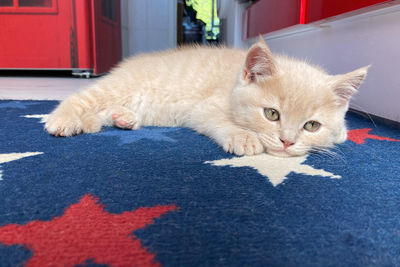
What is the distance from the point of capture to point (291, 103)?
42.1 inches

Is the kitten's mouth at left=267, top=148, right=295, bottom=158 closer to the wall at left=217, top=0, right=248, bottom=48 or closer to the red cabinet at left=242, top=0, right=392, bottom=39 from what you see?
the red cabinet at left=242, top=0, right=392, bottom=39

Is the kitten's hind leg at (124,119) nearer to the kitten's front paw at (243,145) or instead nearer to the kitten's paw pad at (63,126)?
the kitten's paw pad at (63,126)

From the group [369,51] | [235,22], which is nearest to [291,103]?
[369,51]

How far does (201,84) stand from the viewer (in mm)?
1610

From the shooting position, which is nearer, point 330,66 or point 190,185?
point 190,185

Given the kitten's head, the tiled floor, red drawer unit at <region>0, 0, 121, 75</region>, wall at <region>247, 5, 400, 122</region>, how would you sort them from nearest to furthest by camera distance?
1. the kitten's head
2. wall at <region>247, 5, 400, 122</region>
3. the tiled floor
4. red drawer unit at <region>0, 0, 121, 75</region>

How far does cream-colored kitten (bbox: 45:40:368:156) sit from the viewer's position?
1091 millimetres

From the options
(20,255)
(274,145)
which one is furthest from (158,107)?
(20,255)

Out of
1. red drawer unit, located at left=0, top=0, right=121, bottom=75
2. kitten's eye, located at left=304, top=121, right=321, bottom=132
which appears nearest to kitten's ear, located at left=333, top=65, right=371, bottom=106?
kitten's eye, located at left=304, top=121, right=321, bottom=132

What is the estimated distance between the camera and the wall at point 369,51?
1606 mm

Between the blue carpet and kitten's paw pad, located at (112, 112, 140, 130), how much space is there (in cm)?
30

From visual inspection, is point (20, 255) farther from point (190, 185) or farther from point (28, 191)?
point (190, 185)

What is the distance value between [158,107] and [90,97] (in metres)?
0.35

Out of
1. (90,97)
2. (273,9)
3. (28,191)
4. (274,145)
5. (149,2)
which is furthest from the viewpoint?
(149,2)
